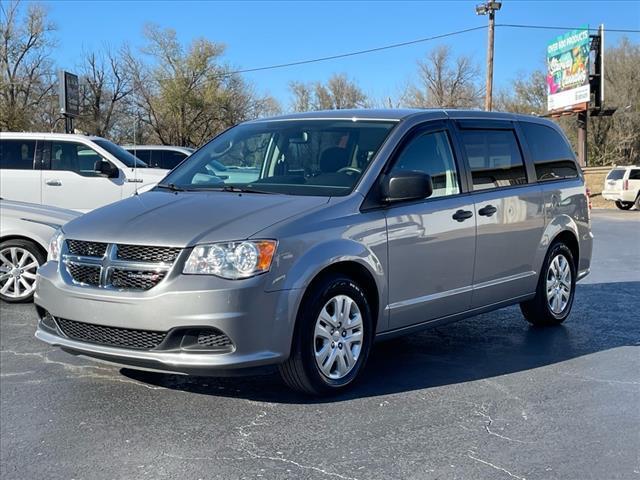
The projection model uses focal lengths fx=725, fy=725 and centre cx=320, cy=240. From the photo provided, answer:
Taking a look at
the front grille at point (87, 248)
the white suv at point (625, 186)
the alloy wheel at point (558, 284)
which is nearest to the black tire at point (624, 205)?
the white suv at point (625, 186)

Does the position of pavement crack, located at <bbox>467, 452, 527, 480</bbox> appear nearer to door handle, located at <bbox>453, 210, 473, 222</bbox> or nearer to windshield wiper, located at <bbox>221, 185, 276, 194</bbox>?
door handle, located at <bbox>453, 210, 473, 222</bbox>

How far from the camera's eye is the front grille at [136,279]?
412 cm

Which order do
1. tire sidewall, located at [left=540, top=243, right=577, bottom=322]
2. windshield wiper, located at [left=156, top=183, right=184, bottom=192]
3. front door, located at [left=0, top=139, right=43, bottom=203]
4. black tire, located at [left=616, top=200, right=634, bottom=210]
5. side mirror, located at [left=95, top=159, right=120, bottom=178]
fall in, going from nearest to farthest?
windshield wiper, located at [left=156, top=183, right=184, bottom=192] < tire sidewall, located at [left=540, top=243, right=577, bottom=322] < side mirror, located at [left=95, top=159, right=120, bottom=178] < front door, located at [left=0, top=139, right=43, bottom=203] < black tire, located at [left=616, top=200, right=634, bottom=210]

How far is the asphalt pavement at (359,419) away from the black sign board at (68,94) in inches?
766

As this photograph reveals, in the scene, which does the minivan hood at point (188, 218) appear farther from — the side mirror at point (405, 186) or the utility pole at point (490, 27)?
the utility pole at point (490, 27)

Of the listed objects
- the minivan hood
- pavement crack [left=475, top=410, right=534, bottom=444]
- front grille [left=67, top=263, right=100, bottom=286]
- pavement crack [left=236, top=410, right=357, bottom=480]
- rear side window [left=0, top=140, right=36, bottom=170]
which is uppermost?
rear side window [left=0, top=140, right=36, bottom=170]

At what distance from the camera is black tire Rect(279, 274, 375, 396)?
432 centimetres

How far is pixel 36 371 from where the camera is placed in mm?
5262

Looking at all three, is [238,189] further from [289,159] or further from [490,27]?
[490,27]

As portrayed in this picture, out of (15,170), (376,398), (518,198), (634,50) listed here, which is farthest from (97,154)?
(634,50)

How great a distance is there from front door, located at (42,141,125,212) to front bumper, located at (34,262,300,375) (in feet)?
25.6

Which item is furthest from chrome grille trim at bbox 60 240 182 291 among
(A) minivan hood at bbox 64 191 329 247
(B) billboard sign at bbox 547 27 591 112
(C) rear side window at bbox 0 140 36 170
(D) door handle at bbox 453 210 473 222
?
(B) billboard sign at bbox 547 27 591 112

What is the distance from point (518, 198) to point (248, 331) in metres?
3.02

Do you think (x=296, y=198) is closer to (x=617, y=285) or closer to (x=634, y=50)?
(x=617, y=285)
